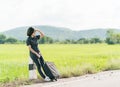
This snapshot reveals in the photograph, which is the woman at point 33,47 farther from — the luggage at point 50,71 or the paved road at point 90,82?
the paved road at point 90,82

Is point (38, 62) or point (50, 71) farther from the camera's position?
point (38, 62)

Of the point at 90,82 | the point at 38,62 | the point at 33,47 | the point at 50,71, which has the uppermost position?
the point at 33,47

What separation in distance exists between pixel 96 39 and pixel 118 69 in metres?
57.9

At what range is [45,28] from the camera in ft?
415

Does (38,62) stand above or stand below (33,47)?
below

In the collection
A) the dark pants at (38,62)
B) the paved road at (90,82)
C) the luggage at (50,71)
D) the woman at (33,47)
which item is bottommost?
the paved road at (90,82)

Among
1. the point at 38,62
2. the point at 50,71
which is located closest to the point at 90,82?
the point at 50,71

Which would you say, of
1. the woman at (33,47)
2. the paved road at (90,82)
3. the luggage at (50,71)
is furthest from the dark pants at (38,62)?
the paved road at (90,82)

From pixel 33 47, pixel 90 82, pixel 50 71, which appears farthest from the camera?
pixel 33 47

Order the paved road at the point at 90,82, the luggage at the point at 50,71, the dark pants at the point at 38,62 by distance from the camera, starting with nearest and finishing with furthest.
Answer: the paved road at the point at 90,82 < the luggage at the point at 50,71 < the dark pants at the point at 38,62

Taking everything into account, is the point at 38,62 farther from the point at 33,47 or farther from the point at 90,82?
the point at 90,82

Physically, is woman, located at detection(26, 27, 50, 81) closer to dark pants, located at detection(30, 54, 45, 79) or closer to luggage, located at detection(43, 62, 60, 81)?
dark pants, located at detection(30, 54, 45, 79)

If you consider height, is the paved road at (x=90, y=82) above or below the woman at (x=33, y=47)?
below

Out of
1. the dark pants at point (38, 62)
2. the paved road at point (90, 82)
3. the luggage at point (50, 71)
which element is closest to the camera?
the paved road at point (90, 82)
